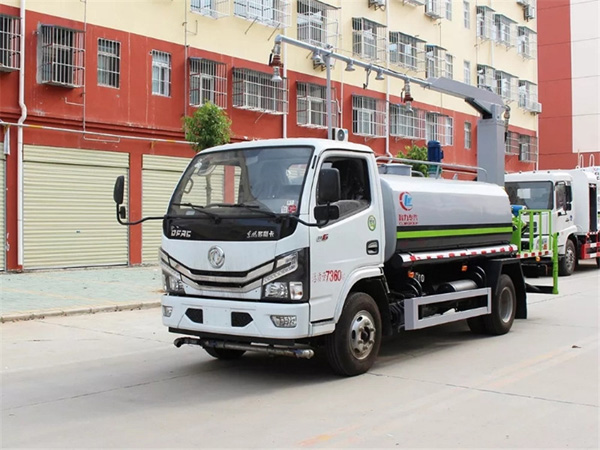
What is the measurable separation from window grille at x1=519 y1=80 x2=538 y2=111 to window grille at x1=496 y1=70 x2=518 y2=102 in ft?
2.79

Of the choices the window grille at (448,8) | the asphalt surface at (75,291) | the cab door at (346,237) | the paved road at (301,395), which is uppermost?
the window grille at (448,8)

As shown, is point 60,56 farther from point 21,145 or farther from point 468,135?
point 468,135

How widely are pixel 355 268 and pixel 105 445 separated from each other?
10.4 ft

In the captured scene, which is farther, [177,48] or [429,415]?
[177,48]

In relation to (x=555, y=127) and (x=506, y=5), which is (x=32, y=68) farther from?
(x=555, y=127)

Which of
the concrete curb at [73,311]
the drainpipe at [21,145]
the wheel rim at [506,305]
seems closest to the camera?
the wheel rim at [506,305]

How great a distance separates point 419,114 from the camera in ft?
108

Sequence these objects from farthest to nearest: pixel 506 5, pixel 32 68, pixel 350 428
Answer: pixel 506 5, pixel 32 68, pixel 350 428

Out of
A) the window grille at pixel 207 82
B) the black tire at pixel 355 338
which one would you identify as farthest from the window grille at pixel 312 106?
the black tire at pixel 355 338

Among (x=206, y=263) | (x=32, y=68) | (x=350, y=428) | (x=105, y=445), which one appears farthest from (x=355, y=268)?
(x=32, y=68)

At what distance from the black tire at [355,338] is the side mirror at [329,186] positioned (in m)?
1.18

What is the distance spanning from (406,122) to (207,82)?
37.8ft

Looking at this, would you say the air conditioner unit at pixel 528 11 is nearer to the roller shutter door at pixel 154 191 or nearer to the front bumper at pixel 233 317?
the roller shutter door at pixel 154 191

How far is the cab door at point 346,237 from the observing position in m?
7.12
